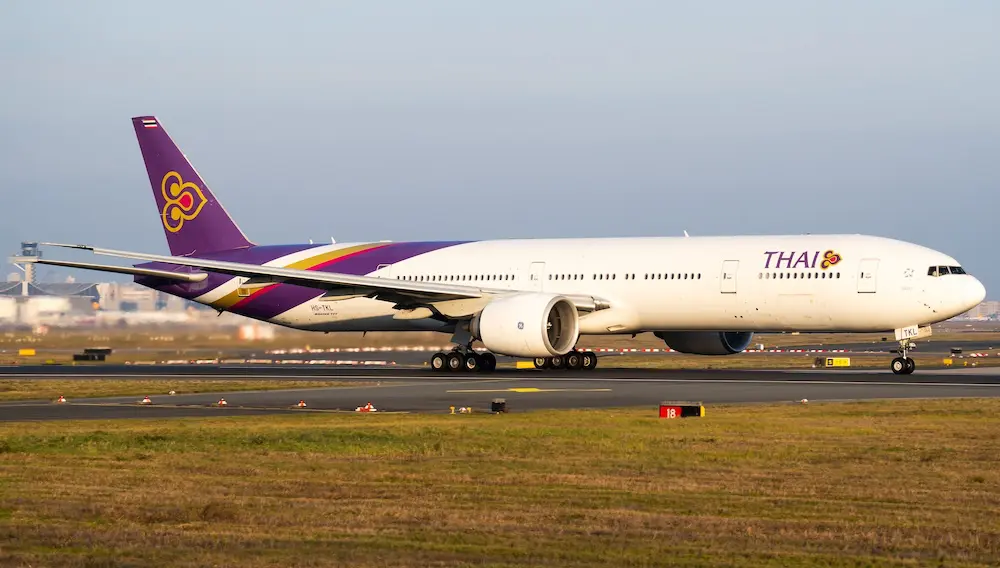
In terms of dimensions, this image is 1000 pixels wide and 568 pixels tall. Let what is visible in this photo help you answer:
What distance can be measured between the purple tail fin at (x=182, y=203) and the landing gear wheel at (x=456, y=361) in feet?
36.8

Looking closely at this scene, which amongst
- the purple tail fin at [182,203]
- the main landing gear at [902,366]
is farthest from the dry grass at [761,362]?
the purple tail fin at [182,203]

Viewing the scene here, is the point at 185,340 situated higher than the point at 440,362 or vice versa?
the point at 185,340

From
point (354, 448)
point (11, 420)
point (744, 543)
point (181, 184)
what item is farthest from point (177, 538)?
point (181, 184)

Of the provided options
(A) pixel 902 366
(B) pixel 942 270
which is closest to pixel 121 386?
(A) pixel 902 366

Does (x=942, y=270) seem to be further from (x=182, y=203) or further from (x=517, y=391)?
(x=182, y=203)

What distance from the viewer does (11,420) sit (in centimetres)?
2256

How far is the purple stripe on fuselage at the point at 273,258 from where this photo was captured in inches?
1810

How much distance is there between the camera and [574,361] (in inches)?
1679

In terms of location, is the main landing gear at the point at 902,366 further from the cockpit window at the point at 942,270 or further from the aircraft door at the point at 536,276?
the aircraft door at the point at 536,276

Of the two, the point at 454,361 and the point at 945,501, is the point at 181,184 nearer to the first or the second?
the point at 454,361

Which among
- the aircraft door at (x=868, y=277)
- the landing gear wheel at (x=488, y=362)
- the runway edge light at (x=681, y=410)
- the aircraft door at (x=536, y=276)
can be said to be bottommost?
the runway edge light at (x=681, y=410)

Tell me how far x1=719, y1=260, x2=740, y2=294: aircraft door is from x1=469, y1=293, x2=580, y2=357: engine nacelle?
451 cm

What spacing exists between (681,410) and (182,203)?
30.8 meters

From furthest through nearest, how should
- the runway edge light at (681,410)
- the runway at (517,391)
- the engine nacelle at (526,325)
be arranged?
the engine nacelle at (526,325), the runway at (517,391), the runway edge light at (681,410)
